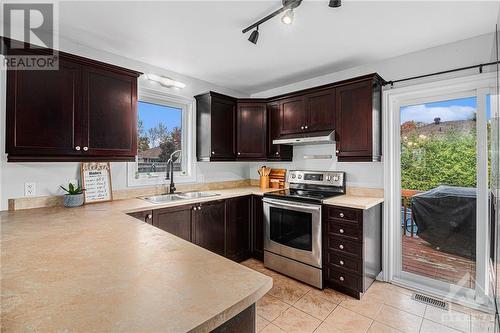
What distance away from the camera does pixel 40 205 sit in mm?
2205

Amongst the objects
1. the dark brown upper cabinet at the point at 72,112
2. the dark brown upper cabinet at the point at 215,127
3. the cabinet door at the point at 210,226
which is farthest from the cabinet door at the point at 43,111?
the dark brown upper cabinet at the point at 215,127

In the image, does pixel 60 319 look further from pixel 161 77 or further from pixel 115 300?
pixel 161 77

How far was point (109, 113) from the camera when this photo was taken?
2.30 meters

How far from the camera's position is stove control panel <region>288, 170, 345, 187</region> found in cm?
309

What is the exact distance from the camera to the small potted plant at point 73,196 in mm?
2221

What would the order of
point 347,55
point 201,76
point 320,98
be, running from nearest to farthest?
point 347,55 → point 320,98 → point 201,76

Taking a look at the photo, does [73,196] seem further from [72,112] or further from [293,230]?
[293,230]

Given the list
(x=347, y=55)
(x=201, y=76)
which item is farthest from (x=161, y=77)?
(x=347, y=55)

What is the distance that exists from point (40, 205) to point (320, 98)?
3134 mm

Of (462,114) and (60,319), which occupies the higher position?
(462,114)

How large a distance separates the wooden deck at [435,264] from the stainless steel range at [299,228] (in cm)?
97

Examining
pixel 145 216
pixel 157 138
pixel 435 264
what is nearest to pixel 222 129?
pixel 157 138

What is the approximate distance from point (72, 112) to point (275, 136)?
2382 millimetres

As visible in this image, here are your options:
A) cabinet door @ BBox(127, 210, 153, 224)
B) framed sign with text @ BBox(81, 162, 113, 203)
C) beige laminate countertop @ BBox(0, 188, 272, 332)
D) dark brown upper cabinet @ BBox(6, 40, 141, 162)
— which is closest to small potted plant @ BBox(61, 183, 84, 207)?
framed sign with text @ BBox(81, 162, 113, 203)
